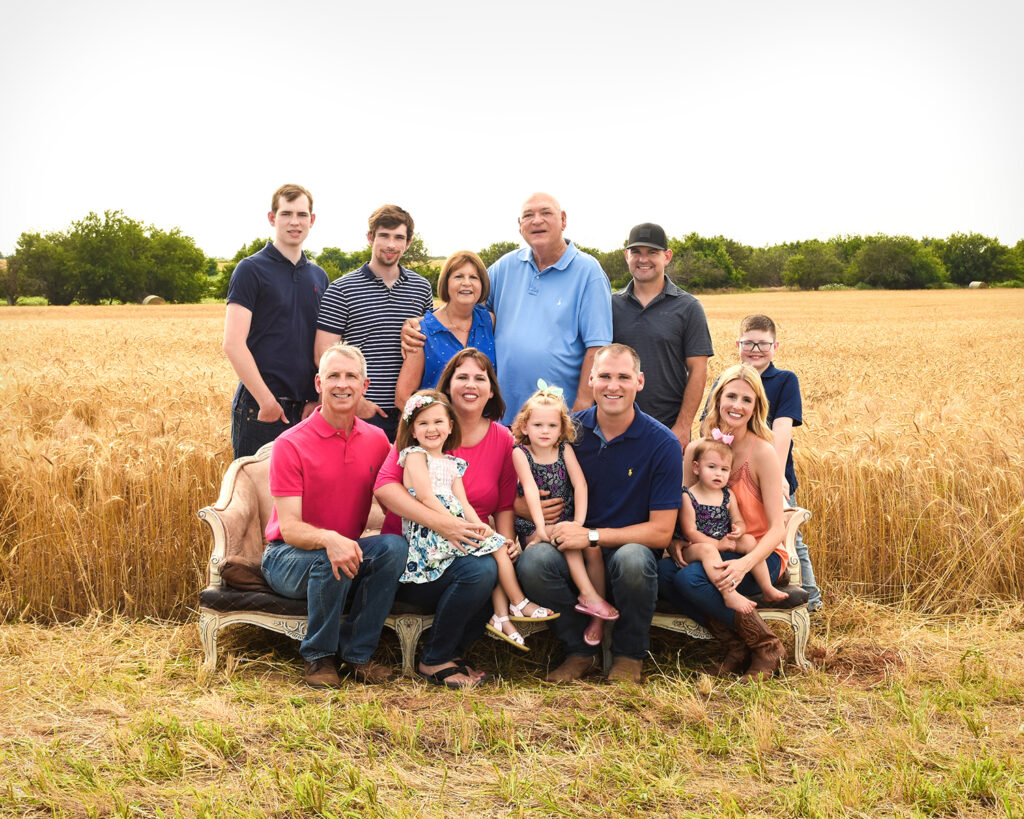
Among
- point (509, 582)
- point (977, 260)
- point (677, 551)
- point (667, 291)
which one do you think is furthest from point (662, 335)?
point (977, 260)

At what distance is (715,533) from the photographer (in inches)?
179

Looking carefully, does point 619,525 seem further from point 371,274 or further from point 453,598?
point 371,274

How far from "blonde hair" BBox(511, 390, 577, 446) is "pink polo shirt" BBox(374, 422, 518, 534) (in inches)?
4.4

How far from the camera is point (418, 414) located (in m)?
4.41

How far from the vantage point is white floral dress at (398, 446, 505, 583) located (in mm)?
4379

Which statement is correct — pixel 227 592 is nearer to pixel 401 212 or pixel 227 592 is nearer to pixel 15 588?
pixel 15 588

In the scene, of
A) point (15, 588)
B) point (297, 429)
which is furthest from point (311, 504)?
point (15, 588)

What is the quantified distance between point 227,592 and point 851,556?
4.12 meters

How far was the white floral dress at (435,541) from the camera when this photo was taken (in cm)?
438

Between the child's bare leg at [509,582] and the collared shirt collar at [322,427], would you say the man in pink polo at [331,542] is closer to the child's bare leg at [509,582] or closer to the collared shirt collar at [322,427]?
the collared shirt collar at [322,427]

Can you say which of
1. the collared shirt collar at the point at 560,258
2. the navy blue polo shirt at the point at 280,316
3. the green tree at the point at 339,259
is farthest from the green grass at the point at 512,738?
the green tree at the point at 339,259

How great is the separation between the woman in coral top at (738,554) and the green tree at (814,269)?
80.6 metres

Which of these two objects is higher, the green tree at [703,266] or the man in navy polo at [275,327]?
the green tree at [703,266]

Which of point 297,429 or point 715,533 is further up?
point 297,429
